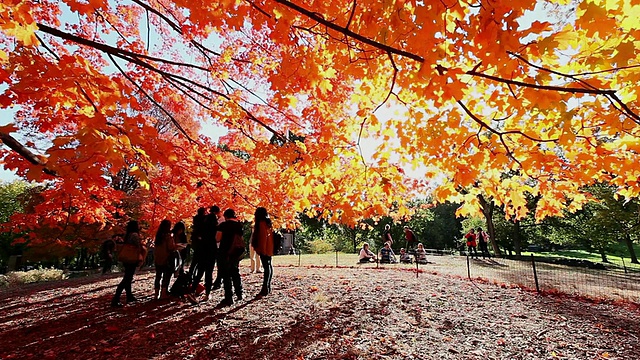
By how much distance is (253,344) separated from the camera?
12.1ft

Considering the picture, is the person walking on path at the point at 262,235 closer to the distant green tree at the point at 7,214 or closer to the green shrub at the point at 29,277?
the green shrub at the point at 29,277

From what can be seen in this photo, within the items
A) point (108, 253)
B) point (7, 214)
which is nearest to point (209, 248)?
point (108, 253)

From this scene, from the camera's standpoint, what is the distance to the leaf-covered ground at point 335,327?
355 cm

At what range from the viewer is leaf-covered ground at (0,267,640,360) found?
355 cm

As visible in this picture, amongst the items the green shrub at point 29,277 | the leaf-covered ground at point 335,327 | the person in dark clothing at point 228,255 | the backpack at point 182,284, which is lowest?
the green shrub at point 29,277

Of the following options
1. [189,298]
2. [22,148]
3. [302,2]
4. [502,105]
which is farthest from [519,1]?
[189,298]

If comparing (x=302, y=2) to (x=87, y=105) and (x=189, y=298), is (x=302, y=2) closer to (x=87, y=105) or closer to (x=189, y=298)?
(x=87, y=105)

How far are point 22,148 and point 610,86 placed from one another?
18.2 ft

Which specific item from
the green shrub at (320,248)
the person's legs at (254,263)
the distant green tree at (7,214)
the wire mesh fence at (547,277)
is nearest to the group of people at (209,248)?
the person's legs at (254,263)

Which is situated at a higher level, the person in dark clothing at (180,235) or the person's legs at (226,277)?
the person in dark clothing at (180,235)

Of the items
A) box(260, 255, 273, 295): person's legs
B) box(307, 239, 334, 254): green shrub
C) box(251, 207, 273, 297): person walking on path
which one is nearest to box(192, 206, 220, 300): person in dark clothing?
box(251, 207, 273, 297): person walking on path

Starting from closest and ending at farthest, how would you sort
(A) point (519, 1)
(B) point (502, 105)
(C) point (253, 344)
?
1. (A) point (519, 1)
2. (B) point (502, 105)
3. (C) point (253, 344)

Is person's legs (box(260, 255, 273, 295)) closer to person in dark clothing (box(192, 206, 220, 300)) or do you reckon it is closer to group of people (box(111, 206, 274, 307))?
group of people (box(111, 206, 274, 307))

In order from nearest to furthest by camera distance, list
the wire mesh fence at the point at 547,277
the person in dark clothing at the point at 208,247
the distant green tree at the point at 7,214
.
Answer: the person in dark clothing at the point at 208,247 < the wire mesh fence at the point at 547,277 < the distant green tree at the point at 7,214
